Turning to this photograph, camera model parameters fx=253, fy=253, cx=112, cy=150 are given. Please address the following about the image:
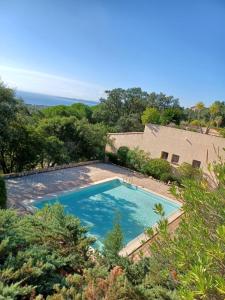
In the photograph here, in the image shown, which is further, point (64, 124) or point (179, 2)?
point (64, 124)

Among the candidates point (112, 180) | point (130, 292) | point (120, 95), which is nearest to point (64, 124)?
point (112, 180)

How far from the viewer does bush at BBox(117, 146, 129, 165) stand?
82.2 ft

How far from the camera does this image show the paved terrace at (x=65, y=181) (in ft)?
48.4

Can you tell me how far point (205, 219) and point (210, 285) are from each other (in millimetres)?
1246

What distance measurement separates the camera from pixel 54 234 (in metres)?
6.85

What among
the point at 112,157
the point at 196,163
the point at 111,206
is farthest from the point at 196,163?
the point at 111,206

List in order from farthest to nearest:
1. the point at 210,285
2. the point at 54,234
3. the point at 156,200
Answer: the point at 156,200
the point at 54,234
the point at 210,285

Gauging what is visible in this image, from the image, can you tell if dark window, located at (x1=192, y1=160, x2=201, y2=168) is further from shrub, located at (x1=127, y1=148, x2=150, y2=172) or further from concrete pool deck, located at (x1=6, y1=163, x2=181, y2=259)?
shrub, located at (x1=127, y1=148, x2=150, y2=172)

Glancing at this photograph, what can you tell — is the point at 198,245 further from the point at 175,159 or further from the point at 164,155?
the point at 164,155

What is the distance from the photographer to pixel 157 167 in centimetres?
2269

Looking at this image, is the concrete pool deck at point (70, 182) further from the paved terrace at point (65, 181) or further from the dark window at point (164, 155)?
the dark window at point (164, 155)

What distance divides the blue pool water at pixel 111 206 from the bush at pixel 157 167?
12.0 ft

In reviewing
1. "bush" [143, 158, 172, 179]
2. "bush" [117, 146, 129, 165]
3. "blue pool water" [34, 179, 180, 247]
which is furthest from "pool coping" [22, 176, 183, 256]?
"bush" [117, 146, 129, 165]

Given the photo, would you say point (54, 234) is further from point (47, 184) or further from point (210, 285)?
point (47, 184)
